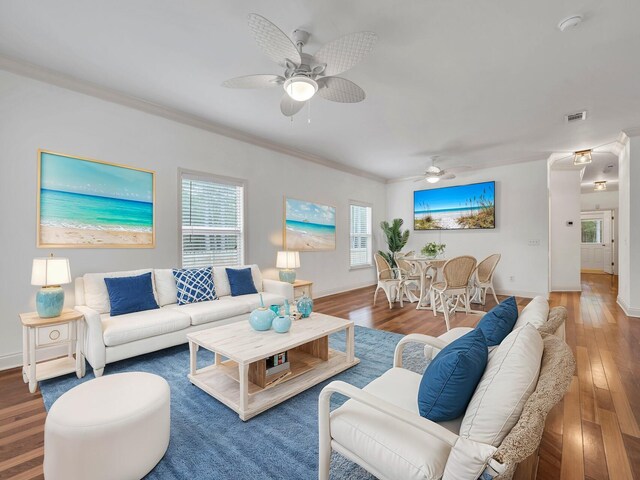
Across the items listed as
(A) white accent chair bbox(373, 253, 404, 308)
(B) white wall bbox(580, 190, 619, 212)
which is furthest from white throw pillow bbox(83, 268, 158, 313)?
(B) white wall bbox(580, 190, 619, 212)

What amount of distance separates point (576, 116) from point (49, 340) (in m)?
6.23

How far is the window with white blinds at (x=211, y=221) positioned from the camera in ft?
13.2

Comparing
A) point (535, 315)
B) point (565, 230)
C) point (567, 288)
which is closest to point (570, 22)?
point (535, 315)

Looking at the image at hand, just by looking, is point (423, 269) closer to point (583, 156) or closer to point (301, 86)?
point (583, 156)

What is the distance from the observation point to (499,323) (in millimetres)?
1612

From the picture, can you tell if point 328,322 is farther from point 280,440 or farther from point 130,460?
point 130,460

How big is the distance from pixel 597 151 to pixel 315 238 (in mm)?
5352

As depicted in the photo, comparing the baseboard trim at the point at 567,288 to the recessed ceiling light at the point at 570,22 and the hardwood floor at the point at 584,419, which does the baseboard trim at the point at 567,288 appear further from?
the recessed ceiling light at the point at 570,22

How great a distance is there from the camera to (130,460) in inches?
56.9

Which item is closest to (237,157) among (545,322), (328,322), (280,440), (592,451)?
(328,322)

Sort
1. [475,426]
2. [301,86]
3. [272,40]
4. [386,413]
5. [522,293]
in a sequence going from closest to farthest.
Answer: [475,426], [386,413], [272,40], [301,86], [522,293]

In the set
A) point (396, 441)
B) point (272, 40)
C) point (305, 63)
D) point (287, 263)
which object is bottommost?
point (396, 441)

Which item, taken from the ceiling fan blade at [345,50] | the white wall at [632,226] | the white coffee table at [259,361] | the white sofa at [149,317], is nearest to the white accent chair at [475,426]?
the white coffee table at [259,361]

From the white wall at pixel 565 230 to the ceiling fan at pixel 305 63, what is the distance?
6.57 meters
